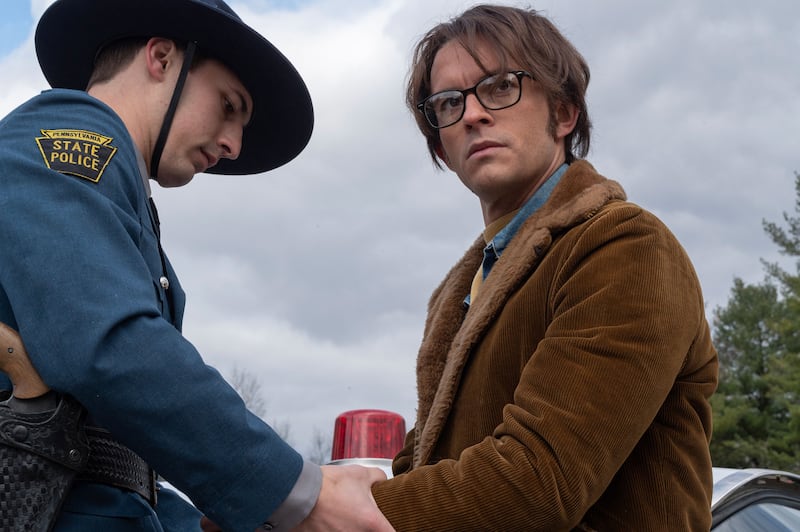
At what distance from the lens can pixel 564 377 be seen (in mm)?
1861

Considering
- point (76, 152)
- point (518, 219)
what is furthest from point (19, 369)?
point (518, 219)

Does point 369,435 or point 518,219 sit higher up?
point 518,219

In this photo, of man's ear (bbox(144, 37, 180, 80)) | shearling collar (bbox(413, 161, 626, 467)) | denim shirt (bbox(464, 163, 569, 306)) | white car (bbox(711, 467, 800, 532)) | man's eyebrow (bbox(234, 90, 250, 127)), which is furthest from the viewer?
white car (bbox(711, 467, 800, 532))

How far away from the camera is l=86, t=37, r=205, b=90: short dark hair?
2.32 meters

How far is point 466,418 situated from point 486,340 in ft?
0.65

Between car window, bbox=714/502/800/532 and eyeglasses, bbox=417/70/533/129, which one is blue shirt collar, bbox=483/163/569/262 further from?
car window, bbox=714/502/800/532

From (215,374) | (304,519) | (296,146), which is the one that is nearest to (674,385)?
(304,519)

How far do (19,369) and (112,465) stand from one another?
0.30m

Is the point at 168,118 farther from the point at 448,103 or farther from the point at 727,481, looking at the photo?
the point at 727,481

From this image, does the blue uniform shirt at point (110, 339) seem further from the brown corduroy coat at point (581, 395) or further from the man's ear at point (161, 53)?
the man's ear at point (161, 53)

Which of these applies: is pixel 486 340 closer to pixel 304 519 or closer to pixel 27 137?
pixel 304 519

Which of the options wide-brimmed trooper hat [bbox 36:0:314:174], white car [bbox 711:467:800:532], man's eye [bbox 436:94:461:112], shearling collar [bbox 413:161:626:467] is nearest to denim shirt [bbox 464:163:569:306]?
shearling collar [bbox 413:161:626:467]

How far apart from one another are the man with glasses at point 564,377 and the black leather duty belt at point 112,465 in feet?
1.71

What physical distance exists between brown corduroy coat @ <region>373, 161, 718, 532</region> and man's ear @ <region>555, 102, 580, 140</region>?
0.54 m
